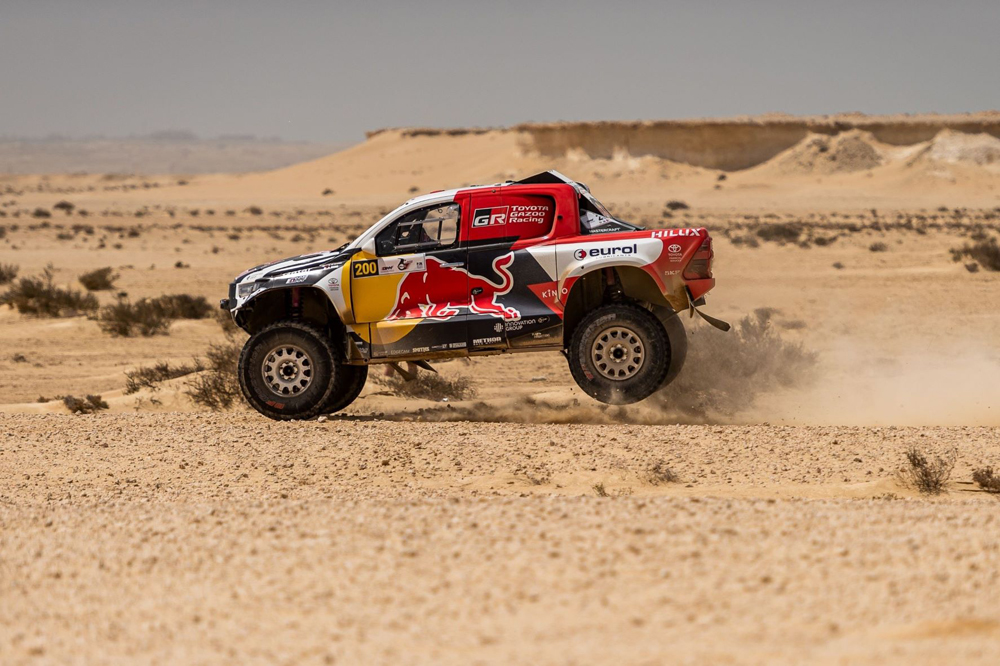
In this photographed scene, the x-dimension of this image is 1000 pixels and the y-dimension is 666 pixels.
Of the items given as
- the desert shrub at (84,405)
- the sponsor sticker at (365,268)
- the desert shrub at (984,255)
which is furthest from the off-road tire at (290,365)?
the desert shrub at (984,255)

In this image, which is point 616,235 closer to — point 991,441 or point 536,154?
point 991,441

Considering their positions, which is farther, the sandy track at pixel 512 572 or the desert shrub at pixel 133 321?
the desert shrub at pixel 133 321

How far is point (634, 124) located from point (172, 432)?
249 feet

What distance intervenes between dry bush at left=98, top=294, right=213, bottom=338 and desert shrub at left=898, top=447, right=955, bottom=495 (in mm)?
14628

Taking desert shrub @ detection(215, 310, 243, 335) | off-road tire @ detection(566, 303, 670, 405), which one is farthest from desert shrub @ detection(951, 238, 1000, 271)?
off-road tire @ detection(566, 303, 670, 405)

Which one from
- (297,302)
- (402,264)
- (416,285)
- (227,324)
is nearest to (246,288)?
(297,302)

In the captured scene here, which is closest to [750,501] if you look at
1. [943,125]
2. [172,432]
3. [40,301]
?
[172,432]

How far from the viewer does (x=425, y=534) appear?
6.28m

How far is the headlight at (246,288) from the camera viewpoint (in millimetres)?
11539

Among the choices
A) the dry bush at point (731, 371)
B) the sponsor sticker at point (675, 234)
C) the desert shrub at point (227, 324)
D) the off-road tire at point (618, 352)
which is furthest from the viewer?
the desert shrub at point (227, 324)

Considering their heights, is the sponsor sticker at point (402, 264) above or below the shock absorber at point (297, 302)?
above

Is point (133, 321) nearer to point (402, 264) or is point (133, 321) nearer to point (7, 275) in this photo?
point (7, 275)

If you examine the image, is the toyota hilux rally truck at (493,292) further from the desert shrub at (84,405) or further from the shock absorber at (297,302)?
the desert shrub at (84,405)

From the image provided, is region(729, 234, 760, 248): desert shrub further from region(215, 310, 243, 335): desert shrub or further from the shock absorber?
the shock absorber
